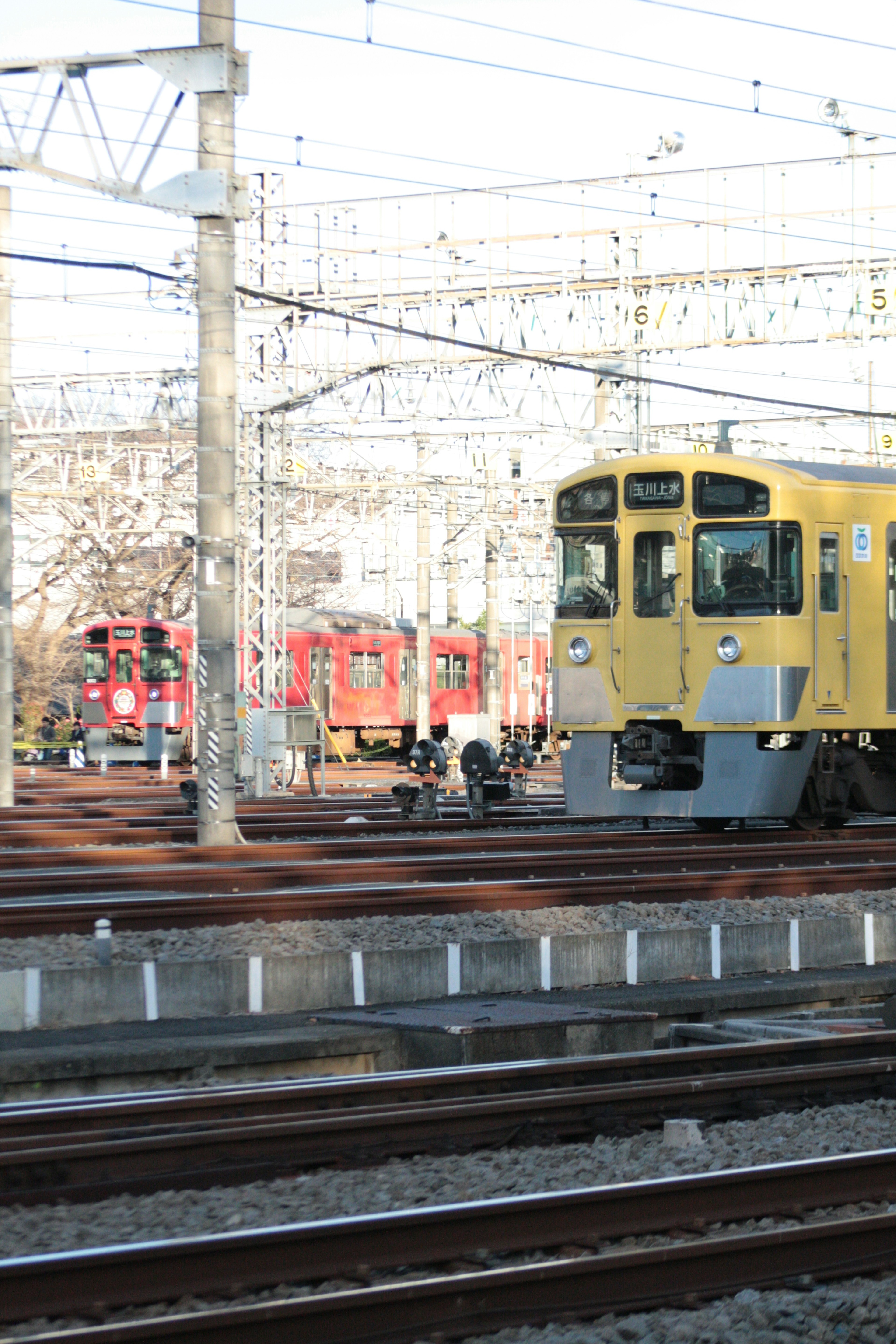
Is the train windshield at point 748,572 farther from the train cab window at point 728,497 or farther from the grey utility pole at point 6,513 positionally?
the grey utility pole at point 6,513

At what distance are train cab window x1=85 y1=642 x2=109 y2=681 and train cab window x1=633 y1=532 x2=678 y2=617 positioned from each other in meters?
23.8

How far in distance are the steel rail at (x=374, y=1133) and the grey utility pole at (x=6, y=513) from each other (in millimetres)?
16137

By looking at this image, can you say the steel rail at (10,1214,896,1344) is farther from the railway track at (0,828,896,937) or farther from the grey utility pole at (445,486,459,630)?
the grey utility pole at (445,486,459,630)

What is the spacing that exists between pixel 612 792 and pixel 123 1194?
11.4 metres

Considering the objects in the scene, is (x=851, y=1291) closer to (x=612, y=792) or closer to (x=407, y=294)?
(x=612, y=792)

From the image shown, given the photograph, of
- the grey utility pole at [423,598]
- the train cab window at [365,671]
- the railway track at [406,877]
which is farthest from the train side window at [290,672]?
the railway track at [406,877]

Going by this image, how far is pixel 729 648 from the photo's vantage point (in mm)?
15906

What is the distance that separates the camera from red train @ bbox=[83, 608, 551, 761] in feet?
125

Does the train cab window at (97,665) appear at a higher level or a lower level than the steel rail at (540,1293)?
higher

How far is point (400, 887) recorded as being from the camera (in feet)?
41.0

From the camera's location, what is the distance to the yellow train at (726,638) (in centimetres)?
1584

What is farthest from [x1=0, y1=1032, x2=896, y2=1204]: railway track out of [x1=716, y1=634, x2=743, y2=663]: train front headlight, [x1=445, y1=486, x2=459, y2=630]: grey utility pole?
[x1=445, y1=486, x2=459, y2=630]: grey utility pole

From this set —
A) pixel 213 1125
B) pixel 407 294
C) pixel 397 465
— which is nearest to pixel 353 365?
pixel 407 294

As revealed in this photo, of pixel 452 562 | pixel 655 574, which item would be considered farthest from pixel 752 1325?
pixel 452 562
